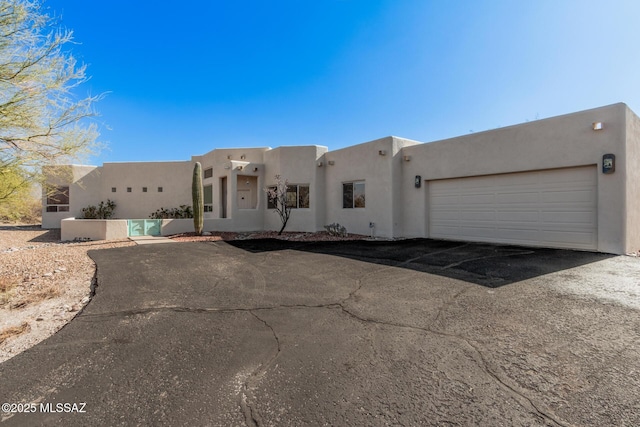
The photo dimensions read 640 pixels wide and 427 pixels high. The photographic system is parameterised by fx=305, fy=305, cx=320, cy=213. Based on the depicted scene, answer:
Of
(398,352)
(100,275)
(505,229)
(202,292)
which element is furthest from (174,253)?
(505,229)

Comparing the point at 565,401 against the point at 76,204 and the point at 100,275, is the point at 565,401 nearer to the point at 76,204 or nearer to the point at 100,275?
the point at 100,275

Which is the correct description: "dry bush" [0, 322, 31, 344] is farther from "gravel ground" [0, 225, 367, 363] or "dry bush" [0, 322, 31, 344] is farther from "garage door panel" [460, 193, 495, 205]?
"garage door panel" [460, 193, 495, 205]

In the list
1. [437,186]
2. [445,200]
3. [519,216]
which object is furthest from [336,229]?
[519,216]

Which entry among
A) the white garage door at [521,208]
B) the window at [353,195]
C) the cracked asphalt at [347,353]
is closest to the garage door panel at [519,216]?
the white garage door at [521,208]

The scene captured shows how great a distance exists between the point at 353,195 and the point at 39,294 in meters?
11.6

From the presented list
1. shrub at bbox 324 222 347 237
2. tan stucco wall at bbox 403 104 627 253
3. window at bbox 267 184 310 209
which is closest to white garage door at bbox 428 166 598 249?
tan stucco wall at bbox 403 104 627 253

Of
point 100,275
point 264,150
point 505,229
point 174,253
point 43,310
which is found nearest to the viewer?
point 43,310

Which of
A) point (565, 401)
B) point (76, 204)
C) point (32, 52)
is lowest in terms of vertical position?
point (565, 401)

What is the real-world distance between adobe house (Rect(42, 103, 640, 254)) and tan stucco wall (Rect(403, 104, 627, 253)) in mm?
28

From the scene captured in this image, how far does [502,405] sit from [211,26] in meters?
14.4

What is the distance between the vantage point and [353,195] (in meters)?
14.7

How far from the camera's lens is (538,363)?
2.94 m

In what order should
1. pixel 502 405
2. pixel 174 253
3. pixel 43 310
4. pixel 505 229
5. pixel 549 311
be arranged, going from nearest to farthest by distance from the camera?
pixel 502 405 → pixel 549 311 → pixel 43 310 → pixel 174 253 → pixel 505 229

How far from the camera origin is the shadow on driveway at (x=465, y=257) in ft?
21.0
